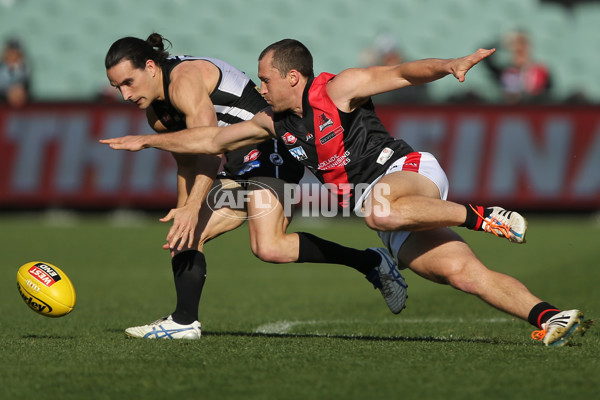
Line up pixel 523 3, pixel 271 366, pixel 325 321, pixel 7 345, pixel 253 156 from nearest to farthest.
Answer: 1. pixel 271 366
2. pixel 7 345
3. pixel 253 156
4. pixel 325 321
5. pixel 523 3

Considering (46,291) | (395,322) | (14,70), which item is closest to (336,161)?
(395,322)

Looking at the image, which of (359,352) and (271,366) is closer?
(271,366)

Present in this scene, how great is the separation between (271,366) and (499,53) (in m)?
15.8

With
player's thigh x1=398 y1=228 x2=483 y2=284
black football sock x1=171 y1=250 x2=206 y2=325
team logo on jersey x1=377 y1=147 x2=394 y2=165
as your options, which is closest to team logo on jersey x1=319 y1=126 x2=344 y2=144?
team logo on jersey x1=377 y1=147 x2=394 y2=165

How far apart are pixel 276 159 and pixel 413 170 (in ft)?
4.43

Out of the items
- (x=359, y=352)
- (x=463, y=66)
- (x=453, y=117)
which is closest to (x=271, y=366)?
(x=359, y=352)

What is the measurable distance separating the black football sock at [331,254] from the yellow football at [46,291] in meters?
1.79

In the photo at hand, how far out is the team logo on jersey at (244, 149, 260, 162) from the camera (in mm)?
7316

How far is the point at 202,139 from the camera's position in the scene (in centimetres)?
665

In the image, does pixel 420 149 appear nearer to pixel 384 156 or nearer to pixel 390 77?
pixel 384 156

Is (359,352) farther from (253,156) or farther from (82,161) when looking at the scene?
(82,161)

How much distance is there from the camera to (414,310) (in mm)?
9062

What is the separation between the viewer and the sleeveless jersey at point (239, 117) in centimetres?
719

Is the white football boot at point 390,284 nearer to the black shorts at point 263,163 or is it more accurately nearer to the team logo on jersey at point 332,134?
the black shorts at point 263,163
